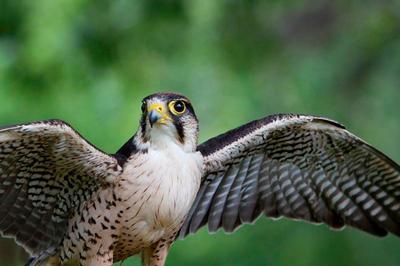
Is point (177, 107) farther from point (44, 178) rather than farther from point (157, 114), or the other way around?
point (44, 178)

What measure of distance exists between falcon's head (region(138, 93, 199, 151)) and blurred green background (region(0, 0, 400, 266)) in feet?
5.26

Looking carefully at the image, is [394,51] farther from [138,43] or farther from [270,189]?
[270,189]

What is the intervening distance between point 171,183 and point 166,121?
0.39 metres

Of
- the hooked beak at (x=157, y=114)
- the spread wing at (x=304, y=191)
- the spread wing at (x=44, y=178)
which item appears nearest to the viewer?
the spread wing at (x=44, y=178)

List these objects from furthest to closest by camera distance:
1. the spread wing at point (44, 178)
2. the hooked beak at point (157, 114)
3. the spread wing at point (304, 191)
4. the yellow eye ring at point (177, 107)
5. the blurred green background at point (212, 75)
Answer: the blurred green background at point (212, 75) < the spread wing at point (304, 191) < the yellow eye ring at point (177, 107) < the hooked beak at point (157, 114) < the spread wing at point (44, 178)

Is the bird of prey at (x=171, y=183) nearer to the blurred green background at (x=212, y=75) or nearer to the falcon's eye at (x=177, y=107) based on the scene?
the falcon's eye at (x=177, y=107)

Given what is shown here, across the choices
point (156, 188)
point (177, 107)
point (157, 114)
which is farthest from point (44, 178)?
point (177, 107)

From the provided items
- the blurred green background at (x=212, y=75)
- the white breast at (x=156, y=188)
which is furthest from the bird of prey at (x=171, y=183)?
the blurred green background at (x=212, y=75)

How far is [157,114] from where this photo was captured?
23.3 ft

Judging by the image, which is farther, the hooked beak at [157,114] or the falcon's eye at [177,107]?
the falcon's eye at [177,107]

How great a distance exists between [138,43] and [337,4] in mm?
4124

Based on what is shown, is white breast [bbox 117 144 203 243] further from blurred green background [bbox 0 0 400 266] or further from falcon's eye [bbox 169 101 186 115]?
blurred green background [bbox 0 0 400 266]

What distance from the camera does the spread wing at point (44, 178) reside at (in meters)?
6.88

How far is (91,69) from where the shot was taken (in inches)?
407
